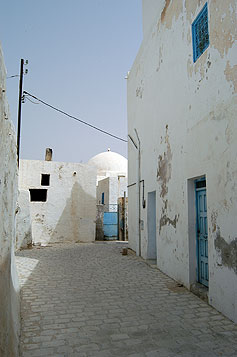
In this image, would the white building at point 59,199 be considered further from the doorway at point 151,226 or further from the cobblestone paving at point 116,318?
the cobblestone paving at point 116,318

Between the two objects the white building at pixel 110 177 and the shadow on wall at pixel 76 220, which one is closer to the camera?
the shadow on wall at pixel 76 220

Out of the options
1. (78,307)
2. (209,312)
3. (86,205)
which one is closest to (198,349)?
(209,312)

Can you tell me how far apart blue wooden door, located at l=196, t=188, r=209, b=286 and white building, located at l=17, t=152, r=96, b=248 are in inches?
377

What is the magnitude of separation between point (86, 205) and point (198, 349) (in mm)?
11829

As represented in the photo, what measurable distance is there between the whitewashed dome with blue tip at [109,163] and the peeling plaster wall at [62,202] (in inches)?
460

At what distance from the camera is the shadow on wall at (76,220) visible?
46.4 feet

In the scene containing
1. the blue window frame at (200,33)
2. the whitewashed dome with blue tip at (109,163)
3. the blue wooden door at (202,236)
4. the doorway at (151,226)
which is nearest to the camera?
the blue window frame at (200,33)

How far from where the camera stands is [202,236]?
5465mm

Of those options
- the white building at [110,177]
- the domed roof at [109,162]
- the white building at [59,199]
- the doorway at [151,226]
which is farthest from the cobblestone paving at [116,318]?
the domed roof at [109,162]

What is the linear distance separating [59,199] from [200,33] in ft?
35.4

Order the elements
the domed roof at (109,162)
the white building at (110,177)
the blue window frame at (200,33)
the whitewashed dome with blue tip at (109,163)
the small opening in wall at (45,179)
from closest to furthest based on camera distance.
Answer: the blue window frame at (200,33), the small opening in wall at (45,179), the white building at (110,177), the whitewashed dome with blue tip at (109,163), the domed roof at (109,162)

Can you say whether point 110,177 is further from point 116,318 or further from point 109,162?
point 116,318

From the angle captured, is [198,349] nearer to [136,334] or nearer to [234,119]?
[136,334]

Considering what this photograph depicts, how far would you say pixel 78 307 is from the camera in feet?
14.9
